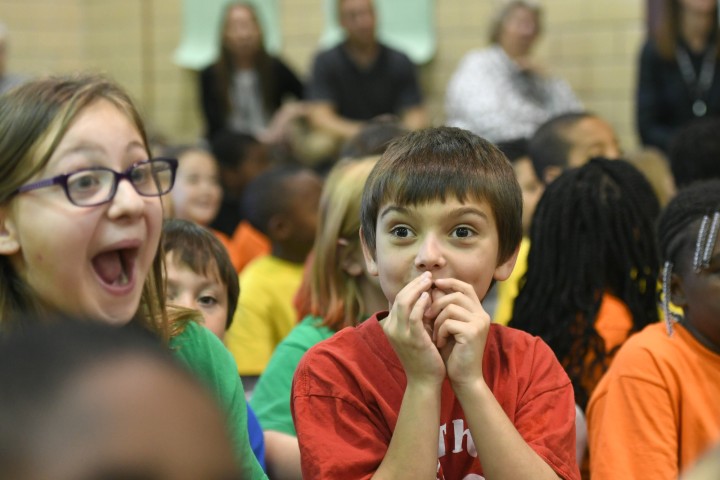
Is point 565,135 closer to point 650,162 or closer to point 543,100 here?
point 650,162

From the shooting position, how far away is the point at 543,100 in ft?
23.0

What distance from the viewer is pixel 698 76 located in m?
6.46

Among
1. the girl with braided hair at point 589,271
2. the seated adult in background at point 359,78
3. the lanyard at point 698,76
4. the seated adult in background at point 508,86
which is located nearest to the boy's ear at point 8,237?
the girl with braided hair at point 589,271

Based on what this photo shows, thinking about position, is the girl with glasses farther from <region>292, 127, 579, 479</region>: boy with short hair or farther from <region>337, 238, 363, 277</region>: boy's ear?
<region>337, 238, 363, 277</region>: boy's ear

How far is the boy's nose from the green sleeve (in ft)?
1.59

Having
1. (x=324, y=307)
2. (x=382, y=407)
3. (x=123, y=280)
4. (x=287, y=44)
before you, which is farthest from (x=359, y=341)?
(x=287, y=44)

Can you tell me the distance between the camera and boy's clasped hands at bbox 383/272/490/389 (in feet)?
6.26

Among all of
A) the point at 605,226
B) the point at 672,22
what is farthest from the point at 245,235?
the point at 672,22

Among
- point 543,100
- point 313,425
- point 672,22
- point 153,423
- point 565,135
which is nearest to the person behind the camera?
point 153,423

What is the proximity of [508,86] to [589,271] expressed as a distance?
4026 millimetres

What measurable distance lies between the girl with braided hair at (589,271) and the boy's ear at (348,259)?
45cm

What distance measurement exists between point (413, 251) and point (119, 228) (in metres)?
0.55

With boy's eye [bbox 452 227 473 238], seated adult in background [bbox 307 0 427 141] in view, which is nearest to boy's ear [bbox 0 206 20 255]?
boy's eye [bbox 452 227 473 238]

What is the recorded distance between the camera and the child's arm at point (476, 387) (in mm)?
1873
